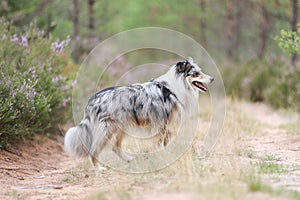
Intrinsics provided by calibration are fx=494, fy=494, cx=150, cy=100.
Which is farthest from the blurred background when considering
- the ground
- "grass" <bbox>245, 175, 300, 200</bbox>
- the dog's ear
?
"grass" <bbox>245, 175, 300, 200</bbox>

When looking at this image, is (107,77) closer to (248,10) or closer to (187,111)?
(187,111)

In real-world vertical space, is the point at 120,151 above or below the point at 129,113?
below

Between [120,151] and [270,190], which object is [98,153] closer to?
[120,151]

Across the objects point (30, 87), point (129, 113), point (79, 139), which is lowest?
point (79, 139)

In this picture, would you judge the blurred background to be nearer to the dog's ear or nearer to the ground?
the ground

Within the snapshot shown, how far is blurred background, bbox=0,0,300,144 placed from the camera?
8.23 m

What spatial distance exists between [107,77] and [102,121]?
7.07 metres

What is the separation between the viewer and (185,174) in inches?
210

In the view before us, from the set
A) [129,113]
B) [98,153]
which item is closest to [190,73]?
[129,113]

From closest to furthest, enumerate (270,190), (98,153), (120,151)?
1. (270,190)
2. (98,153)
3. (120,151)

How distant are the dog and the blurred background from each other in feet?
3.66

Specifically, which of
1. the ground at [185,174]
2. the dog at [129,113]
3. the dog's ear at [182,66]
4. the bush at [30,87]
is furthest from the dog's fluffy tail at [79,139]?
the dog's ear at [182,66]

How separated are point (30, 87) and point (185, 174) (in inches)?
131

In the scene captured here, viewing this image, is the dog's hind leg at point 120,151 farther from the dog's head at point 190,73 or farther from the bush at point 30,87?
the bush at point 30,87
